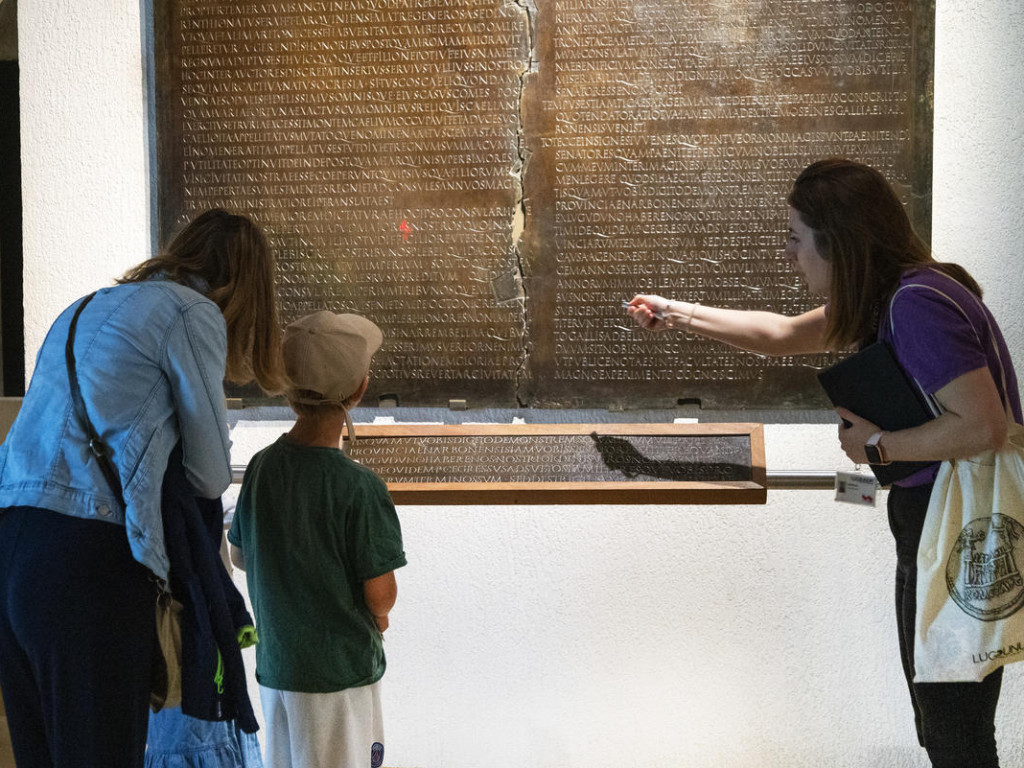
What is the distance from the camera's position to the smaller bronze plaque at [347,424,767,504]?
3.00 meters

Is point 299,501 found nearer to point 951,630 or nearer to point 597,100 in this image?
point 951,630

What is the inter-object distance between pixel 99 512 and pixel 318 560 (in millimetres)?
477

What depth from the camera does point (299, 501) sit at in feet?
6.88

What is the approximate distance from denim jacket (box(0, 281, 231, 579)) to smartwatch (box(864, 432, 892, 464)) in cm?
138

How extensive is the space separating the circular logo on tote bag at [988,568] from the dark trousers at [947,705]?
90 millimetres

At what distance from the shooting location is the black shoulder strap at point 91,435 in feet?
5.88

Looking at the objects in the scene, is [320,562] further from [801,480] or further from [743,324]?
[801,480]

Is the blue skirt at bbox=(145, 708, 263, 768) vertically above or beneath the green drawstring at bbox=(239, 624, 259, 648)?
beneath

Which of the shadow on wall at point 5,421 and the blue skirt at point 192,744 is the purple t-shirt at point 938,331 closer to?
the blue skirt at point 192,744

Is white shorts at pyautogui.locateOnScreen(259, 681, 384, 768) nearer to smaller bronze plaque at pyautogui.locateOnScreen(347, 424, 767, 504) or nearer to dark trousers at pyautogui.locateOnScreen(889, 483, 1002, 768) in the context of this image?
smaller bronze plaque at pyautogui.locateOnScreen(347, 424, 767, 504)

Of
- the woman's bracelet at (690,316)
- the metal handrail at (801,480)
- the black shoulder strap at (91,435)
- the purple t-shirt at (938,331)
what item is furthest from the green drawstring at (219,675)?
the woman's bracelet at (690,316)

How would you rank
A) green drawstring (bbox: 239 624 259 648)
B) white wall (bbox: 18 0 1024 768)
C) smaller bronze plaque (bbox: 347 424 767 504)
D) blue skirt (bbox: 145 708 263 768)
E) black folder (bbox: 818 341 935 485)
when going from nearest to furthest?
Answer: green drawstring (bbox: 239 624 259 648) < black folder (bbox: 818 341 935 485) < blue skirt (bbox: 145 708 263 768) < smaller bronze plaque (bbox: 347 424 767 504) < white wall (bbox: 18 0 1024 768)

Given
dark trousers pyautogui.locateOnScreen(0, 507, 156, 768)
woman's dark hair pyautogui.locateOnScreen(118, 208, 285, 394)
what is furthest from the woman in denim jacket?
woman's dark hair pyautogui.locateOnScreen(118, 208, 285, 394)

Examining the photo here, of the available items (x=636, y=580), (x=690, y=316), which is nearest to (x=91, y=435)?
(x=690, y=316)
